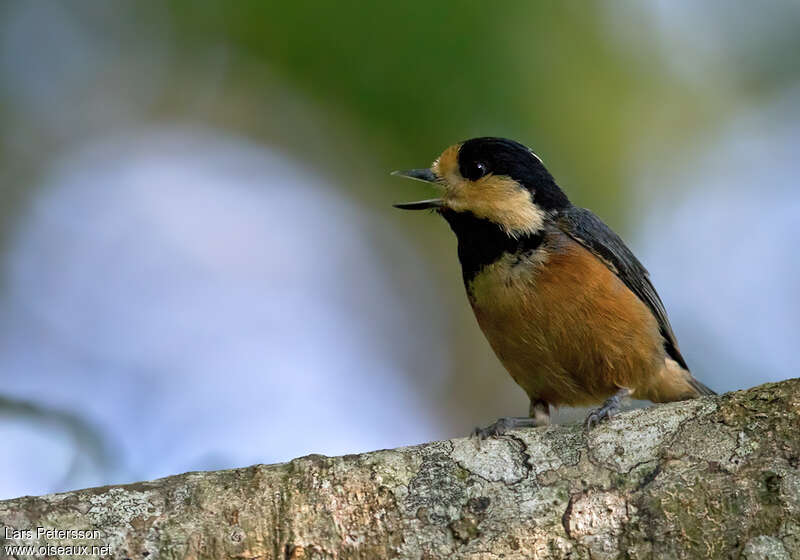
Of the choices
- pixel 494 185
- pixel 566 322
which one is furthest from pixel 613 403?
pixel 494 185

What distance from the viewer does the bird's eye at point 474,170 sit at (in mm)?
5367

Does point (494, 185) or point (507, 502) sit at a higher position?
point (494, 185)

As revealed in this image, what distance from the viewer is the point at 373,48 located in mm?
5848

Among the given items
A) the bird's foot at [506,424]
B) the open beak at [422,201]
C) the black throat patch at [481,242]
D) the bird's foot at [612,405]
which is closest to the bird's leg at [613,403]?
the bird's foot at [612,405]

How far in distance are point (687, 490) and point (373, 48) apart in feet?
12.3

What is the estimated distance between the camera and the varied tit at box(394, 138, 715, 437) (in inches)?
195

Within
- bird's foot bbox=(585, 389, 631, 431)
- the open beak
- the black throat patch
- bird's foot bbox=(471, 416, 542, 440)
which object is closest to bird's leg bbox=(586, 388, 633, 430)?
bird's foot bbox=(585, 389, 631, 431)

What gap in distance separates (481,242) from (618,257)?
86 cm

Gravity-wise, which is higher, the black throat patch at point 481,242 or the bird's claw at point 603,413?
the black throat patch at point 481,242

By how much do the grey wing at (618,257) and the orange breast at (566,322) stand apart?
0.37ft

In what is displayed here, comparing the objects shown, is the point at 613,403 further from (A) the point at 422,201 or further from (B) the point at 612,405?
(A) the point at 422,201

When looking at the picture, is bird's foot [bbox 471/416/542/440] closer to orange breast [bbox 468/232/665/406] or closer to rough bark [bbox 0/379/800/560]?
orange breast [bbox 468/232/665/406]

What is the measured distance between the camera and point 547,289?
4.93m

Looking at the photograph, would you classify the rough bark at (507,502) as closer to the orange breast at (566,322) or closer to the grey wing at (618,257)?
the orange breast at (566,322)
